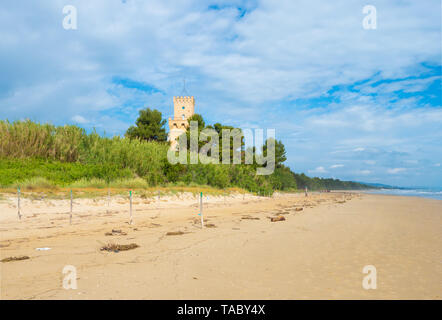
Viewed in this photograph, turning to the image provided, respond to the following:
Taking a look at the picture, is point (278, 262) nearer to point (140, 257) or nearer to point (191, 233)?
point (140, 257)

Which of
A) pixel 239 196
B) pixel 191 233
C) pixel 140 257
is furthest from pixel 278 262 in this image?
pixel 239 196

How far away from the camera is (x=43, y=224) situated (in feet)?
27.1

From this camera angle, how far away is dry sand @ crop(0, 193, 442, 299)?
3.52 m

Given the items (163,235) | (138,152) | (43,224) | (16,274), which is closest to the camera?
(16,274)

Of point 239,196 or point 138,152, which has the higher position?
point 138,152

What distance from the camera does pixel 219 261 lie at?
190 inches

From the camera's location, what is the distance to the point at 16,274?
13.1ft

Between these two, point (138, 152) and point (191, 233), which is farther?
point (138, 152)

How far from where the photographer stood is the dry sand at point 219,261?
352 cm
